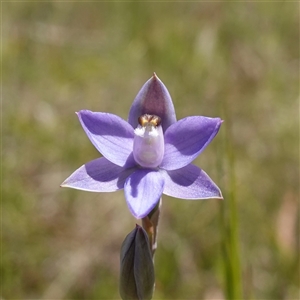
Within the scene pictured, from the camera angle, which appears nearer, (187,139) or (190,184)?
(190,184)

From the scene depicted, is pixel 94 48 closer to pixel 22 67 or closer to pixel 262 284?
pixel 22 67

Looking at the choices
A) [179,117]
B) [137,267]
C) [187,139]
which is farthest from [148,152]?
[179,117]

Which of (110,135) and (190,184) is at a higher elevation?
(110,135)

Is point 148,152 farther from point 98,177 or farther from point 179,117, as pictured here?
point 179,117

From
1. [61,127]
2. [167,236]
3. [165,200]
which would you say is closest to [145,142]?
[167,236]

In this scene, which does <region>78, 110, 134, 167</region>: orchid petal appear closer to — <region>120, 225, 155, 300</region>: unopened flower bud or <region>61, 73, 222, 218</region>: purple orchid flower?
<region>61, 73, 222, 218</region>: purple orchid flower

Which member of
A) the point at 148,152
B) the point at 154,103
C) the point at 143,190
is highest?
the point at 154,103
